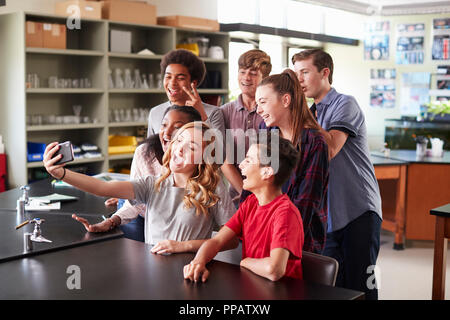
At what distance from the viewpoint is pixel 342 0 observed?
603 cm

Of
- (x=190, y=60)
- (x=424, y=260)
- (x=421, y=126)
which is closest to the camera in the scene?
(x=190, y=60)

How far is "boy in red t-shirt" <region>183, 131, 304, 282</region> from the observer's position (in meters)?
1.69

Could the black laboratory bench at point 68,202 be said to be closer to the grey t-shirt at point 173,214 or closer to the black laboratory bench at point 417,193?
the grey t-shirt at point 173,214

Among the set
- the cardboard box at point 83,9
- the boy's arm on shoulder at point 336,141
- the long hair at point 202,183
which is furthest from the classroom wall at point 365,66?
the long hair at point 202,183

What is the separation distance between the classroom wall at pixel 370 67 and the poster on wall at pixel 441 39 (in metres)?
0.06

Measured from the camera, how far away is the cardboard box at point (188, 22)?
5.84 m

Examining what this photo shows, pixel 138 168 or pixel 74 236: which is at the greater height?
pixel 138 168

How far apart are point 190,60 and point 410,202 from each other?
3.18 m

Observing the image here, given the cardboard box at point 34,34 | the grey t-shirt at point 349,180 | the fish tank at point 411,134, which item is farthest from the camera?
the fish tank at point 411,134

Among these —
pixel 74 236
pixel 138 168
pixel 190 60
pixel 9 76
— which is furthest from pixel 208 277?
pixel 9 76

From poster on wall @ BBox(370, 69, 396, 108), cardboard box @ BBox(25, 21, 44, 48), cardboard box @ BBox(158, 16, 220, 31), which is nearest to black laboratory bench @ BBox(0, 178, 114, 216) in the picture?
cardboard box @ BBox(25, 21, 44, 48)

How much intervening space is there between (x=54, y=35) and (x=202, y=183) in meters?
3.48

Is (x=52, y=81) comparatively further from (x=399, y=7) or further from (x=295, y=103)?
(x=399, y=7)
